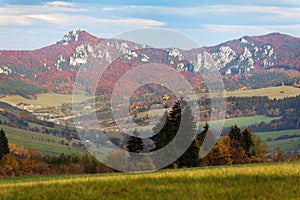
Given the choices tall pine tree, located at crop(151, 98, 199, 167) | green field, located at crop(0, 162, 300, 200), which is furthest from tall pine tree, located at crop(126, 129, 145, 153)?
green field, located at crop(0, 162, 300, 200)

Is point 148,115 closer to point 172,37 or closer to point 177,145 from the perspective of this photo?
point 177,145

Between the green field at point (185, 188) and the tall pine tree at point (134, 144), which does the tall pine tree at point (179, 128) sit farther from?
the green field at point (185, 188)

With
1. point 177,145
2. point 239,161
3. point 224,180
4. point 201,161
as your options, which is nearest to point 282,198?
point 224,180

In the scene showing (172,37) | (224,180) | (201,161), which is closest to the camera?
(224,180)

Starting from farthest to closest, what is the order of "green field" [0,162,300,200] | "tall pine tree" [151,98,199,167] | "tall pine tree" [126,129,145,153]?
"tall pine tree" [126,129,145,153] < "tall pine tree" [151,98,199,167] < "green field" [0,162,300,200]

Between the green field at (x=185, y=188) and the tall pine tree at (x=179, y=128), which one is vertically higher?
the green field at (x=185, y=188)

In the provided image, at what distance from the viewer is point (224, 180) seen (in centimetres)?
1653

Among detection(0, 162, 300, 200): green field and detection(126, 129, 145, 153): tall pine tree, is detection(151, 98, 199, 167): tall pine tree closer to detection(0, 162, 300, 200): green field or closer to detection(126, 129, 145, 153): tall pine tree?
detection(126, 129, 145, 153): tall pine tree

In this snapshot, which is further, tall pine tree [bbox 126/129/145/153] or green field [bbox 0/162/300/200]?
tall pine tree [bbox 126/129/145/153]

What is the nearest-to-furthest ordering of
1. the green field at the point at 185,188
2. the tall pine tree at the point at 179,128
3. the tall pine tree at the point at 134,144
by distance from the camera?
the green field at the point at 185,188, the tall pine tree at the point at 179,128, the tall pine tree at the point at 134,144

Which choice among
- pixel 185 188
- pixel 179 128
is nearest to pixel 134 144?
pixel 179 128

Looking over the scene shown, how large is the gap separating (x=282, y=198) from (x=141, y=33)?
28617 millimetres

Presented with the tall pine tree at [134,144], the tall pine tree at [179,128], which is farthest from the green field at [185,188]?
the tall pine tree at [134,144]

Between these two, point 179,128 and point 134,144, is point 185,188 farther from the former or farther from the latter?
point 134,144
